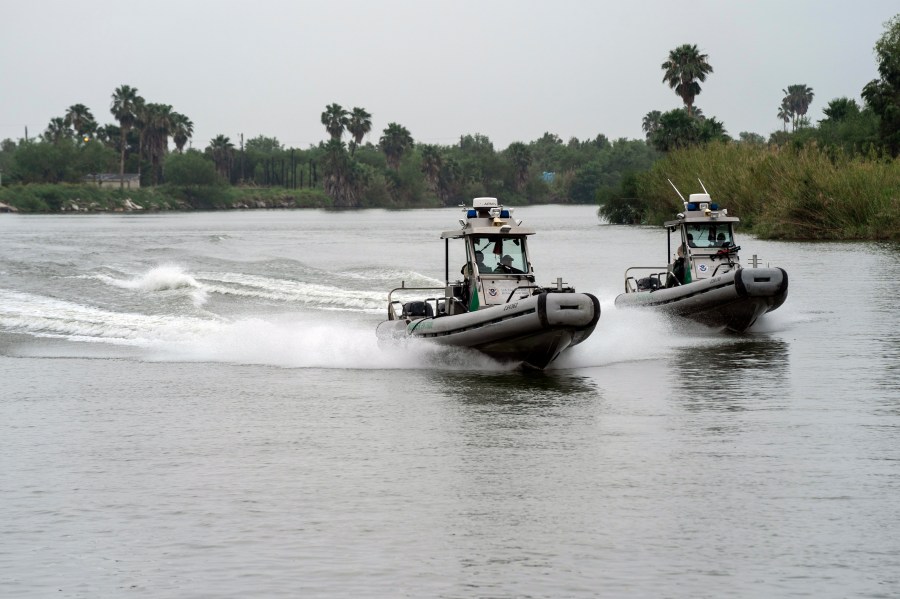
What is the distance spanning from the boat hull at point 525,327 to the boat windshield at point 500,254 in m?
0.91

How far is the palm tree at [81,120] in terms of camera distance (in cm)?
15325

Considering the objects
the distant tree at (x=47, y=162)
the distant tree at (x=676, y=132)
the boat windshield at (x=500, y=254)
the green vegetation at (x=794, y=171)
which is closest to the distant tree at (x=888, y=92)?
the green vegetation at (x=794, y=171)

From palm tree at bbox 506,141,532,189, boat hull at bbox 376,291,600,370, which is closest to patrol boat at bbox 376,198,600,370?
boat hull at bbox 376,291,600,370

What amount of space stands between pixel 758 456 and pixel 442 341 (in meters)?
6.92

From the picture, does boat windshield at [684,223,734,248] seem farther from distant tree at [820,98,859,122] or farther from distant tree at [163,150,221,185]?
distant tree at [163,150,221,185]

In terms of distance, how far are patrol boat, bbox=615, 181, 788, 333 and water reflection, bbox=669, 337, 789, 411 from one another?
602mm

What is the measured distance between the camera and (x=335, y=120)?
161 meters

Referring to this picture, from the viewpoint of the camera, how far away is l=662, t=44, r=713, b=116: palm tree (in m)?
90.4

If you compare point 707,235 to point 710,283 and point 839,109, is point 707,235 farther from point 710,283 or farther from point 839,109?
point 839,109

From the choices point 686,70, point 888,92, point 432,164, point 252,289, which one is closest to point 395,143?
point 432,164

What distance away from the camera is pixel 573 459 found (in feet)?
40.1

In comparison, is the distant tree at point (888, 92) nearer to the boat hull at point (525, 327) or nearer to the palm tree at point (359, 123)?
the boat hull at point (525, 327)

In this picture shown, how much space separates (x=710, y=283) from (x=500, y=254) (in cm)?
536

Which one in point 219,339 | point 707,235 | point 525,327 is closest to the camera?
point 525,327
